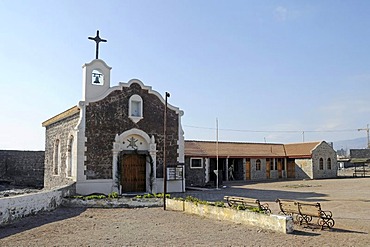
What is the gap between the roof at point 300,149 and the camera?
3466cm

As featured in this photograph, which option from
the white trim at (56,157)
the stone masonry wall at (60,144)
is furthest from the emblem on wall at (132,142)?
the white trim at (56,157)

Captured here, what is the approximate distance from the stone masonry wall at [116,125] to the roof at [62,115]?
3.81 feet

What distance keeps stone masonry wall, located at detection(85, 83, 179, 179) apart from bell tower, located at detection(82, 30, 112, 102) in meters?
0.55

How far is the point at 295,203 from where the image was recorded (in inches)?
413

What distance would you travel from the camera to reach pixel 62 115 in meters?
21.7

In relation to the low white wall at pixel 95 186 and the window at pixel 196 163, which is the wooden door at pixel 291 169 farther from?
the low white wall at pixel 95 186

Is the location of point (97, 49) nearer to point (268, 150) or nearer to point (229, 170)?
point (229, 170)


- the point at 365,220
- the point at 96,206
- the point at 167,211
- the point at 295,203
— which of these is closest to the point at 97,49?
the point at 96,206

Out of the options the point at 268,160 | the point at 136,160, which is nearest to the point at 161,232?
the point at 136,160

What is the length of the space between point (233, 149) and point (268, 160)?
153 inches

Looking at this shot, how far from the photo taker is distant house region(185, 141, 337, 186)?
3142 cm

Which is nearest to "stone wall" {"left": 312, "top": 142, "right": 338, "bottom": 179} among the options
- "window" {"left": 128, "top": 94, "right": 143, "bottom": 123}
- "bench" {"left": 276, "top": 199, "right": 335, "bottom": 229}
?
"window" {"left": 128, "top": 94, "right": 143, "bottom": 123}

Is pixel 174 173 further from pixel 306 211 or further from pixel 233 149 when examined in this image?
pixel 233 149

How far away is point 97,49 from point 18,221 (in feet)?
37.0
